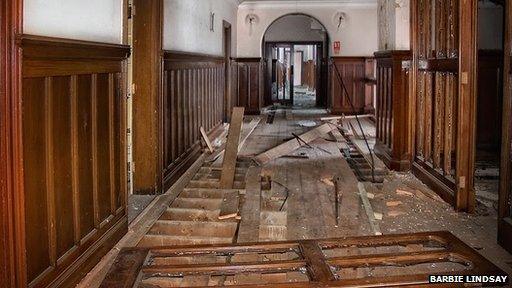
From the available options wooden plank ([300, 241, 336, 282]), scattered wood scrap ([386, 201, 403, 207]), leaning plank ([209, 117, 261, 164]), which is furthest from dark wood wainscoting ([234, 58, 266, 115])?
wooden plank ([300, 241, 336, 282])

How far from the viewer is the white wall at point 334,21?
1311 cm

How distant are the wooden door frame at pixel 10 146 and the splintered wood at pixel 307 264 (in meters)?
0.57

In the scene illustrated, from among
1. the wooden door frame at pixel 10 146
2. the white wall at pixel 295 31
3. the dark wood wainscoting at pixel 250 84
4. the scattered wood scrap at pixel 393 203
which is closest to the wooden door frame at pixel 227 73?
the dark wood wainscoting at pixel 250 84

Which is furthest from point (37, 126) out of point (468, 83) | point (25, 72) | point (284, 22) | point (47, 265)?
point (284, 22)

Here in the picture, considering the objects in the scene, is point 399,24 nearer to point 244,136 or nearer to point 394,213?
point 394,213

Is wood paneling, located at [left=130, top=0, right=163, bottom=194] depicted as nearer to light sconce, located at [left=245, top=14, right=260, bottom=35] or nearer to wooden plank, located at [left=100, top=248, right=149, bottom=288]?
wooden plank, located at [left=100, top=248, right=149, bottom=288]

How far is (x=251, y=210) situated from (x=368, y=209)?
100cm

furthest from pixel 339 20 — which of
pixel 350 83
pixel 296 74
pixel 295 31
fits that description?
pixel 296 74

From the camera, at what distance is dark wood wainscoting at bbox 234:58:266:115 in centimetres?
1334

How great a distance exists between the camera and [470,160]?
14.5 ft

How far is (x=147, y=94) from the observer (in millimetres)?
5008

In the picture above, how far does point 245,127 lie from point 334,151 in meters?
3.33

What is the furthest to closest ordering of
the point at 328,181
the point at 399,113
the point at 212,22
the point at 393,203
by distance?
the point at 212,22, the point at 399,113, the point at 328,181, the point at 393,203

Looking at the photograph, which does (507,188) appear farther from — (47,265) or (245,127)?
(245,127)
